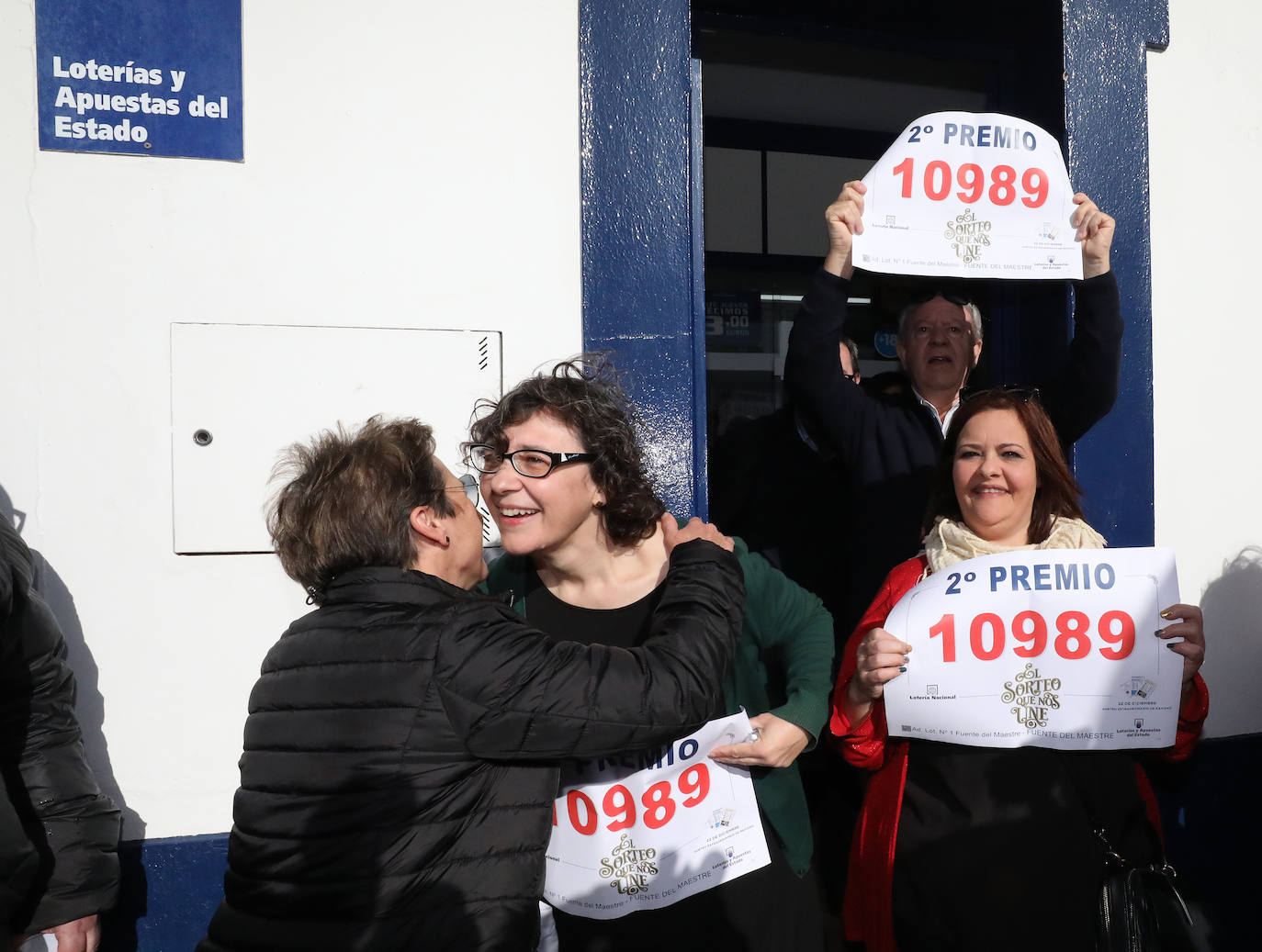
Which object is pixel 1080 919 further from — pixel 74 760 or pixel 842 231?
pixel 74 760

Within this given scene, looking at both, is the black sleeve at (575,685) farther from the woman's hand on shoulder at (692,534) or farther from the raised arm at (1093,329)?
the raised arm at (1093,329)

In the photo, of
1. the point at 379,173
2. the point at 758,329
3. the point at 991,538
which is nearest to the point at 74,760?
the point at 379,173

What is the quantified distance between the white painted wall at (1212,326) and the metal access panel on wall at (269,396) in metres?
2.34

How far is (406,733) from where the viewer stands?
153 cm

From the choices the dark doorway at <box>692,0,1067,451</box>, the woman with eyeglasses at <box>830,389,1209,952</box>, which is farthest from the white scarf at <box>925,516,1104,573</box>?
the dark doorway at <box>692,0,1067,451</box>

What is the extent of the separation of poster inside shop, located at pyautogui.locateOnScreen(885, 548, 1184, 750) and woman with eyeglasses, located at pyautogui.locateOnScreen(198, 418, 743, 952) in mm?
533

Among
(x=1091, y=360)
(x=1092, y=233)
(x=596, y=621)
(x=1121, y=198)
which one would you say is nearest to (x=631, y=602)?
(x=596, y=621)

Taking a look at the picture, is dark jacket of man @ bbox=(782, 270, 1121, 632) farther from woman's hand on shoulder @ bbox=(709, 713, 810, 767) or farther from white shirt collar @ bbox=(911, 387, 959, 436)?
woman's hand on shoulder @ bbox=(709, 713, 810, 767)

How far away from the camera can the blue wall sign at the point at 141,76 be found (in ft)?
8.48

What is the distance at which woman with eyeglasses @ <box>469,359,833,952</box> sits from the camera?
1988 millimetres

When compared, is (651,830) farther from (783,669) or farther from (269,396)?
(269,396)

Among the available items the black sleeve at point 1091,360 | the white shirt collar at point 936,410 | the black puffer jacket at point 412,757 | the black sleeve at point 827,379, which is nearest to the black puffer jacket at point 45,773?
the black puffer jacket at point 412,757

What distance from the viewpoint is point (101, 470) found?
2.60m

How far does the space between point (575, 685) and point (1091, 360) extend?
172 centimetres
